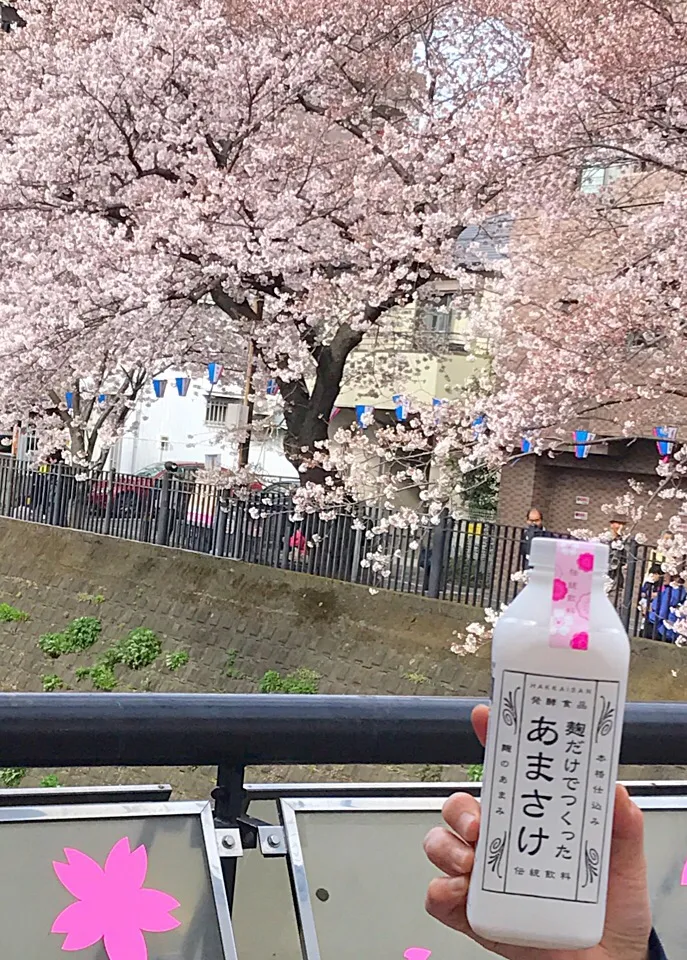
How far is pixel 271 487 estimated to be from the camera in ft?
38.5

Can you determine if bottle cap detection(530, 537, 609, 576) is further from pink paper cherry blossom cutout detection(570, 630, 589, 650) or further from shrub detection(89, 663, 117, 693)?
shrub detection(89, 663, 117, 693)

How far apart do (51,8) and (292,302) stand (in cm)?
393

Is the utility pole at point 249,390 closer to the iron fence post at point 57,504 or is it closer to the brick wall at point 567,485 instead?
the iron fence post at point 57,504

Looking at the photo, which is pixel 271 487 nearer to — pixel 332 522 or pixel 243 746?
pixel 332 522

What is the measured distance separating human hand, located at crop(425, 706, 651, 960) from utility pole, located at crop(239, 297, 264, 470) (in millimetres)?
9265

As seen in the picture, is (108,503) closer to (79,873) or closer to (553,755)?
(79,873)

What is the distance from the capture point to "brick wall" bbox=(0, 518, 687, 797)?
30.4 ft

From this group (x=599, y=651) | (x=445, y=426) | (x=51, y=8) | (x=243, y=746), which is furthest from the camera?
(x=51, y=8)

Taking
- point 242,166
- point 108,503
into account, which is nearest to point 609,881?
point 242,166

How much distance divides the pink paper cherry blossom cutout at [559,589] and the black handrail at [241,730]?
597 mm

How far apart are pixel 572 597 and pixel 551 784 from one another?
182mm

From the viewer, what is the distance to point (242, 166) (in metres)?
9.62

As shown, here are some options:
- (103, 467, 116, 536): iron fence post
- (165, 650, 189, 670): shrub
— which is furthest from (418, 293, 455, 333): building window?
(165, 650, 189, 670): shrub

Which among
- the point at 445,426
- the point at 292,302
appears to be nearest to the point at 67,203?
the point at 292,302
